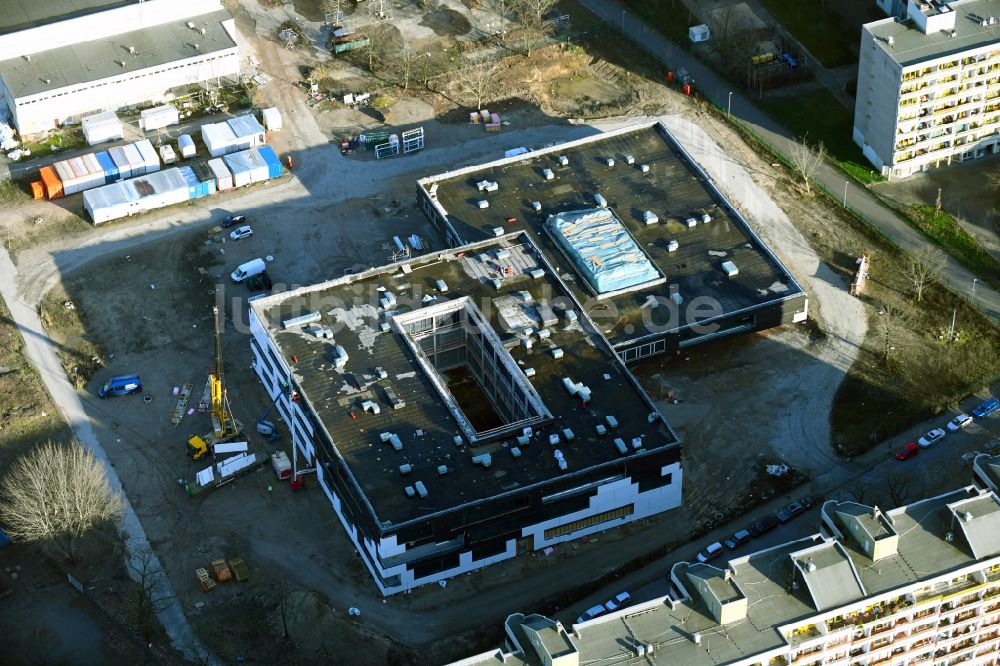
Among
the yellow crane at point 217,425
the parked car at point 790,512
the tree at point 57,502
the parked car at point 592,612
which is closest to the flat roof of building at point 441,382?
the yellow crane at point 217,425

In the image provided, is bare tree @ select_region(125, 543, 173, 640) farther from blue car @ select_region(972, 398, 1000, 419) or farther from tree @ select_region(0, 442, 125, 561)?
blue car @ select_region(972, 398, 1000, 419)

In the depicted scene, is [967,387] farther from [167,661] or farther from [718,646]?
[167,661]

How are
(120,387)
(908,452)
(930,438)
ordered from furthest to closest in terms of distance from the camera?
1. (120,387)
2. (930,438)
3. (908,452)

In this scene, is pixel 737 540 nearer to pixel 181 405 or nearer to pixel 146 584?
pixel 146 584

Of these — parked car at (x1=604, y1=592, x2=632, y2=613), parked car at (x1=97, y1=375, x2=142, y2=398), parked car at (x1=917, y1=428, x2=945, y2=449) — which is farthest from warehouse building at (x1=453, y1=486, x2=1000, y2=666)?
parked car at (x1=97, y1=375, x2=142, y2=398)

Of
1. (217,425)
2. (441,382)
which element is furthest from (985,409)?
(217,425)
